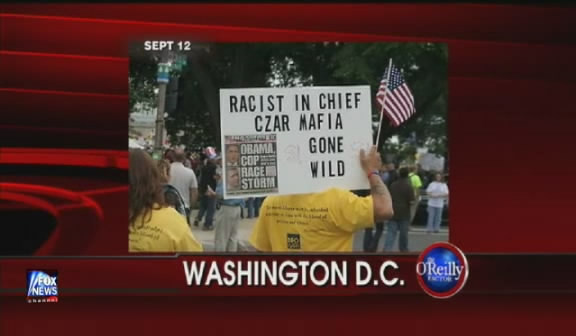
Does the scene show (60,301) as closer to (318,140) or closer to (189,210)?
(189,210)

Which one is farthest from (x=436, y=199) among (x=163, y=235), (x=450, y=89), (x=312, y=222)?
(x=163, y=235)

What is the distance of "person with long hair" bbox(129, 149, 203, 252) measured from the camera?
636 cm

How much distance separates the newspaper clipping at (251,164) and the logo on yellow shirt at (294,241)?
330 mm

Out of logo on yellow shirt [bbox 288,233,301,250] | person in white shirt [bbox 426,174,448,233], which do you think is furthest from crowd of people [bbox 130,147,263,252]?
person in white shirt [bbox 426,174,448,233]

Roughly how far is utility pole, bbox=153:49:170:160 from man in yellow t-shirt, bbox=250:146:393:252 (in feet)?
2.65

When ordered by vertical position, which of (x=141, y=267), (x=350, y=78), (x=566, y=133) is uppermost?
(x=350, y=78)

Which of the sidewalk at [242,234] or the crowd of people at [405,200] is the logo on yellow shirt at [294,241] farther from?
the crowd of people at [405,200]

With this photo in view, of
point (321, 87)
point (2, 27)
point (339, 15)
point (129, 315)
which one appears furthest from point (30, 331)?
point (339, 15)

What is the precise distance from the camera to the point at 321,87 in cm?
636

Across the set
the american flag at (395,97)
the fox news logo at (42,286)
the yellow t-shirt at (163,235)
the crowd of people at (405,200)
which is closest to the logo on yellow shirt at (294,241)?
the crowd of people at (405,200)

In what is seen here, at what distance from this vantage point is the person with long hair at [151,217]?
6.36 meters

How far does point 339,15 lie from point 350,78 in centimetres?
44

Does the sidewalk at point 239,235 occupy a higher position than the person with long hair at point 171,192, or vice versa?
the person with long hair at point 171,192

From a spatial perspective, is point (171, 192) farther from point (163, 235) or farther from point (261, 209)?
point (261, 209)
